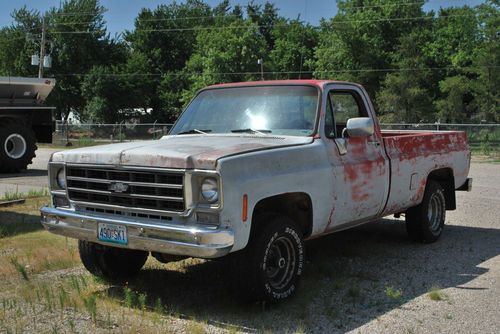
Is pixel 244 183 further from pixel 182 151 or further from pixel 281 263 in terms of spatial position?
pixel 281 263

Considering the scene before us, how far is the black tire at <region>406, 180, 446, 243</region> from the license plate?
4113 millimetres

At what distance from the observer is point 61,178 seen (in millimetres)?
5660

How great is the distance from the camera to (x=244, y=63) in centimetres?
6138

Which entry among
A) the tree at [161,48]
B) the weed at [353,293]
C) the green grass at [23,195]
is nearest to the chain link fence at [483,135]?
the green grass at [23,195]

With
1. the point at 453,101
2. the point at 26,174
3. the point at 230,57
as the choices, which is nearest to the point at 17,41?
the point at 230,57

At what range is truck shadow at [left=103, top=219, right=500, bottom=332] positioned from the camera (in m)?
4.99

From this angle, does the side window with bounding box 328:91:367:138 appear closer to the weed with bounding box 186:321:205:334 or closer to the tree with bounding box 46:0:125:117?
the weed with bounding box 186:321:205:334

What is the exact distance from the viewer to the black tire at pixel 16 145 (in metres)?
16.8

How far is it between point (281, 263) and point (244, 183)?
0.89m

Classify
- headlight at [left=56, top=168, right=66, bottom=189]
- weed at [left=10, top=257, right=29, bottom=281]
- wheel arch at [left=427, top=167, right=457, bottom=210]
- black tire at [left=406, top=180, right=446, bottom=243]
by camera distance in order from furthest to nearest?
1. wheel arch at [left=427, top=167, right=457, bottom=210]
2. black tire at [left=406, top=180, right=446, bottom=243]
3. weed at [left=10, top=257, right=29, bottom=281]
4. headlight at [left=56, top=168, right=66, bottom=189]

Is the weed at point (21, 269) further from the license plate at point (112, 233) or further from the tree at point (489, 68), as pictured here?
the tree at point (489, 68)

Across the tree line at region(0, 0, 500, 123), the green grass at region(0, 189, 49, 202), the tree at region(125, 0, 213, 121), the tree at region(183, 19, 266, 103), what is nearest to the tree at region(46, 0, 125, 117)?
the tree line at region(0, 0, 500, 123)

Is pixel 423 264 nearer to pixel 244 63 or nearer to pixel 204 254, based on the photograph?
pixel 204 254

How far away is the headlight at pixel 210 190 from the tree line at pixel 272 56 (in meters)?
46.3
